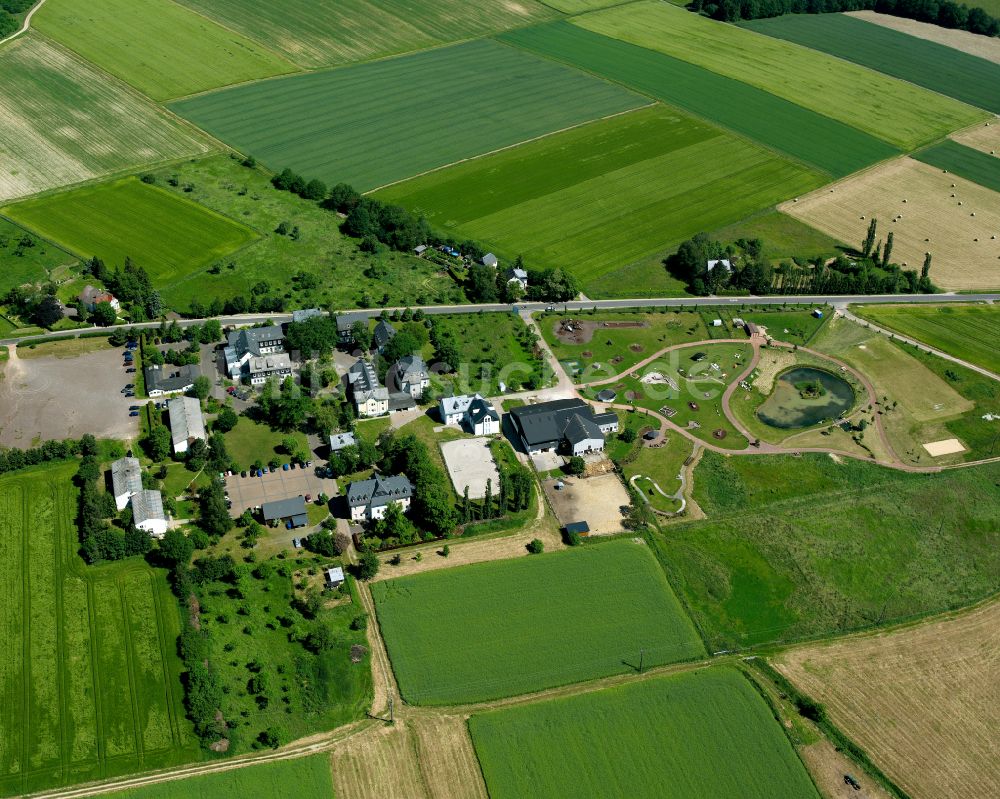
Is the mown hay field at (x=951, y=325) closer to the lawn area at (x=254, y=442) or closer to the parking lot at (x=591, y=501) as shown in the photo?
the parking lot at (x=591, y=501)

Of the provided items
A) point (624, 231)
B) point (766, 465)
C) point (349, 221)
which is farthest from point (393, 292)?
point (766, 465)

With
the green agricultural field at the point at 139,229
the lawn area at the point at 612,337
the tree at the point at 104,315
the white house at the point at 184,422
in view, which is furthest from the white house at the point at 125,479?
the lawn area at the point at 612,337

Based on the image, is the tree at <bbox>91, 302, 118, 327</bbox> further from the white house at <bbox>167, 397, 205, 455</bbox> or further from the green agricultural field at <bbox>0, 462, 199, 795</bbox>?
the green agricultural field at <bbox>0, 462, 199, 795</bbox>

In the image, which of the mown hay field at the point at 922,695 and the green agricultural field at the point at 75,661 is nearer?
the green agricultural field at the point at 75,661

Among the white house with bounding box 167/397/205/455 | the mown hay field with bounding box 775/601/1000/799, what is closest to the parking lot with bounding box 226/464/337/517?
the white house with bounding box 167/397/205/455

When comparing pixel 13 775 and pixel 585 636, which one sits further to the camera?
pixel 585 636

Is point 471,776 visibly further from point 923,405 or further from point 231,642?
point 923,405
